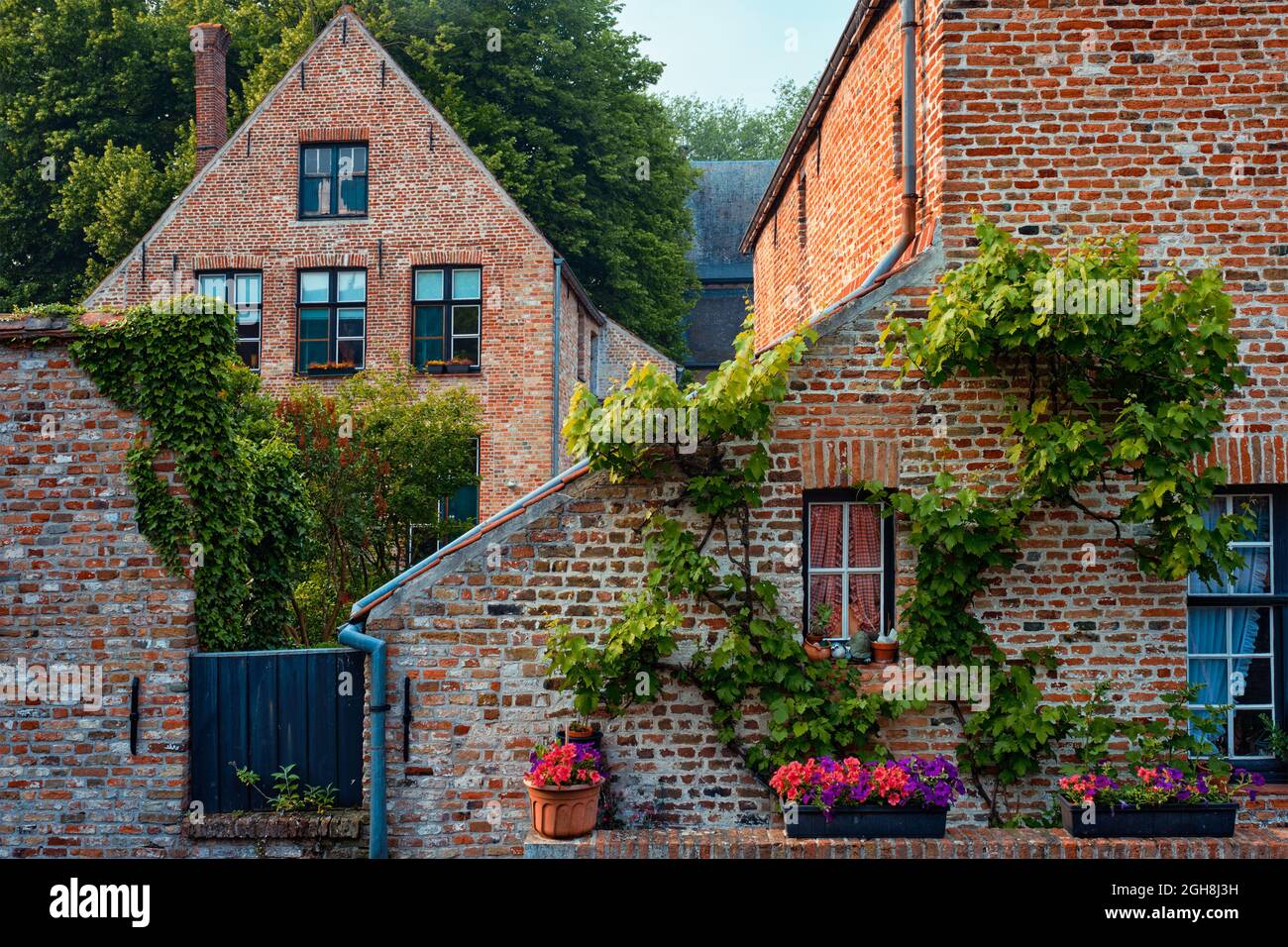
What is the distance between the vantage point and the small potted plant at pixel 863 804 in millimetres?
6301

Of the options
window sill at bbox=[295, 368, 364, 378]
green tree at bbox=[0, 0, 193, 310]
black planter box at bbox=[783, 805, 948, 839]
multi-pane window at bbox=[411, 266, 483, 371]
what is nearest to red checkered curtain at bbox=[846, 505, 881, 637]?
black planter box at bbox=[783, 805, 948, 839]

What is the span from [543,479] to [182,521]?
12.8 meters

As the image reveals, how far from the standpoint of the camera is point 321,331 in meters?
20.3

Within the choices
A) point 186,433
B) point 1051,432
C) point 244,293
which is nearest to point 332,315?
point 244,293

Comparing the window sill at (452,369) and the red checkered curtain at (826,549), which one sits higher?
the window sill at (452,369)

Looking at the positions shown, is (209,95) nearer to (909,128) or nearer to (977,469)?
(909,128)

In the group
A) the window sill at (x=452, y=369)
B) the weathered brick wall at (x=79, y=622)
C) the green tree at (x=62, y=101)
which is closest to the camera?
the weathered brick wall at (x=79, y=622)

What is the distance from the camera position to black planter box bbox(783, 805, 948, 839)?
248 inches

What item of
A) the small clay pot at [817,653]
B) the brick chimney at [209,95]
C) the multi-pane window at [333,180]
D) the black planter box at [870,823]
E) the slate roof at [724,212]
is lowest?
the black planter box at [870,823]

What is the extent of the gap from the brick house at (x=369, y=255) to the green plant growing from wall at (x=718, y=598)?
13235 millimetres

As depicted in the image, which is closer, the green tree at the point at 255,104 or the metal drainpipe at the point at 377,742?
the metal drainpipe at the point at 377,742

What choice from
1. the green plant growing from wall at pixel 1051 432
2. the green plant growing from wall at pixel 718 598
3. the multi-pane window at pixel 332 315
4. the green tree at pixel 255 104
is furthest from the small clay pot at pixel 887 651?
the green tree at pixel 255 104

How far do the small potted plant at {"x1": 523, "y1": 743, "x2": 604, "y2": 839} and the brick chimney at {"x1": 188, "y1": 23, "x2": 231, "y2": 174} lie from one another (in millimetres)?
19337

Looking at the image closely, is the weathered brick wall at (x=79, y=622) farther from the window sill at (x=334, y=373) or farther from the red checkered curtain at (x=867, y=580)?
the window sill at (x=334, y=373)
